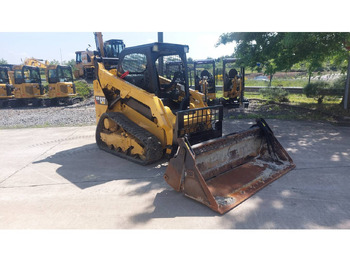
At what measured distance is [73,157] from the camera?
5.75m

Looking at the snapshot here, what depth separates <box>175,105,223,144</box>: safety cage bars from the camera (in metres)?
4.50

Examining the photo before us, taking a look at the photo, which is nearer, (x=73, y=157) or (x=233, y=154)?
(x=233, y=154)

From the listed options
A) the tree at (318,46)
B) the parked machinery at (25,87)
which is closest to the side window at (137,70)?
the tree at (318,46)

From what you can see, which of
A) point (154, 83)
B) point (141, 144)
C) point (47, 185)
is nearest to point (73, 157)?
point (47, 185)

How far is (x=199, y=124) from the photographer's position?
501 centimetres

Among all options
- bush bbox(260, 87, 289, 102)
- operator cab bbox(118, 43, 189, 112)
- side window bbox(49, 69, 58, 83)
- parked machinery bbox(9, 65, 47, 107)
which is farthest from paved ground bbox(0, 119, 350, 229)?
parked machinery bbox(9, 65, 47, 107)

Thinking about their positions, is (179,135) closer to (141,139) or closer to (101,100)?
(141,139)

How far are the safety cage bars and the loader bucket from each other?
800 millimetres

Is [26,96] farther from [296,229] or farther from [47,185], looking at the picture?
[296,229]

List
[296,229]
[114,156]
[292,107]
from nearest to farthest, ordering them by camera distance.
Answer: [296,229] < [114,156] < [292,107]

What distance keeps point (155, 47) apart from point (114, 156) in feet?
8.77

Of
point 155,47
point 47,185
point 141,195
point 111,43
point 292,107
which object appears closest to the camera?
point 141,195

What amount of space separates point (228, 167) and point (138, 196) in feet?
5.42

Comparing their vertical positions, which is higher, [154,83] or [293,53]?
[293,53]
